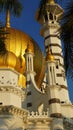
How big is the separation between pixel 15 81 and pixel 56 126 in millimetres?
5898

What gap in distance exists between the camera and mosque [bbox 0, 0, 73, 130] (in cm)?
2275

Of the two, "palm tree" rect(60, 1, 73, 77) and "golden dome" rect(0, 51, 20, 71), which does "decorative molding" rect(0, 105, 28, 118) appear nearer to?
"golden dome" rect(0, 51, 20, 71)

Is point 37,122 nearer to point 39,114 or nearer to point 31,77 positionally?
point 39,114

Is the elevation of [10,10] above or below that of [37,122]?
above

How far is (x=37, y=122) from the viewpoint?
23.3 meters

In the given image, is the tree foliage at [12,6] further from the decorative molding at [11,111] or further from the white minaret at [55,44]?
the white minaret at [55,44]

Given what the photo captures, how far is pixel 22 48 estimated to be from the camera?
109 feet

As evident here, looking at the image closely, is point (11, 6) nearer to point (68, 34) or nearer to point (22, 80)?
point (68, 34)

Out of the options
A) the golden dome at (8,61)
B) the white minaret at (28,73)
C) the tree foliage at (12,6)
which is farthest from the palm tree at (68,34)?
the white minaret at (28,73)

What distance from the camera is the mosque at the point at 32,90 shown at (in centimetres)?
2275

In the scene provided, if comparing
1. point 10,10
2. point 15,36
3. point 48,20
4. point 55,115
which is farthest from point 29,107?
point 10,10

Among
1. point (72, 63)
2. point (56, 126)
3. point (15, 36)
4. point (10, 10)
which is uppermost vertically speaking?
point (15, 36)

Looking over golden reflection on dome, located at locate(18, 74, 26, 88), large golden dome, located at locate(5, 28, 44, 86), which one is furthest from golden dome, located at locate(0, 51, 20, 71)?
large golden dome, located at locate(5, 28, 44, 86)

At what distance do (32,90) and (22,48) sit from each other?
6012 mm
